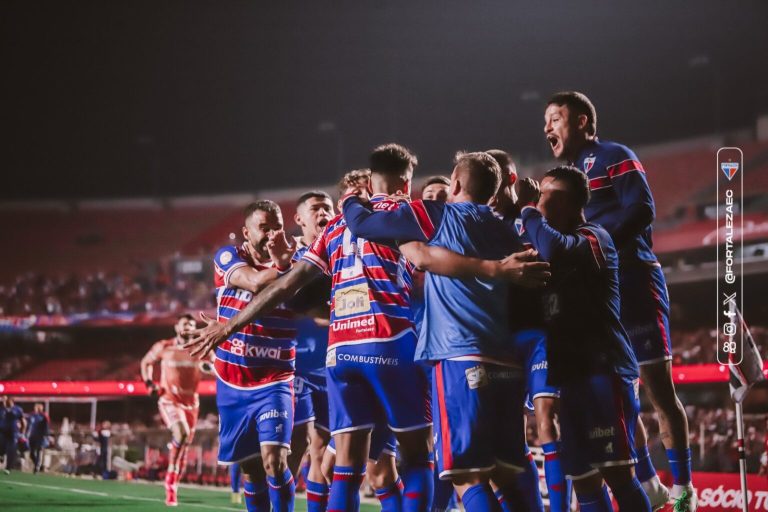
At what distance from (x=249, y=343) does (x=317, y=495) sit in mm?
1097

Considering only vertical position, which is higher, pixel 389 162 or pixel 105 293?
pixel 105 293

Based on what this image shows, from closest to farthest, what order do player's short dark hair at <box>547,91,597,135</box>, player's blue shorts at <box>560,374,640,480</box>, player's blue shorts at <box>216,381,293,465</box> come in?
player's blue shorts at <box>560,374,640,480</box>, player's short dark hair at <box>547,91,597,135</box>, player's blue shorts at <box>216,381,293,465</box>

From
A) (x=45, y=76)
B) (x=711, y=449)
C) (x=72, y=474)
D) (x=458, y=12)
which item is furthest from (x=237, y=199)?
(x=711, y=449)

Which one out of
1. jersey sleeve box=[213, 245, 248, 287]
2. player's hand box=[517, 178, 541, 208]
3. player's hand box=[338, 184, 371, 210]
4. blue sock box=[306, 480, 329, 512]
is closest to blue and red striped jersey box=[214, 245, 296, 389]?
jersey sleeve box=[213, 245, 248, 287]

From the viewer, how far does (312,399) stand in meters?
6.41

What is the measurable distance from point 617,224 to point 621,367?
0.99 meters

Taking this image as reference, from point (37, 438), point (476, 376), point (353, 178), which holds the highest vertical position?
point (353, 178)

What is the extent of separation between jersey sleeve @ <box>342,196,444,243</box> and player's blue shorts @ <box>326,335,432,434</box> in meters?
0.70

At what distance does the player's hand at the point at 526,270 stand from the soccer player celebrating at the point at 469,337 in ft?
0.11

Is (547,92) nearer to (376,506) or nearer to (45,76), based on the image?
(45,76)

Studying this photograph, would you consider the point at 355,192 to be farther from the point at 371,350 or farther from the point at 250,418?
the point at 250,418

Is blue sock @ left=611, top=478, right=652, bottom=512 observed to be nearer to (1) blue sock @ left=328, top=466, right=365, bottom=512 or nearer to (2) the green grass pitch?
(1) blue sock @ left=328, top=466, right=365, bottom=512

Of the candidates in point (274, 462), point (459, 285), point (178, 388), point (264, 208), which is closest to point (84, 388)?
point (178, 388)

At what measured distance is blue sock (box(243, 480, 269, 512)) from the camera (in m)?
5.57
